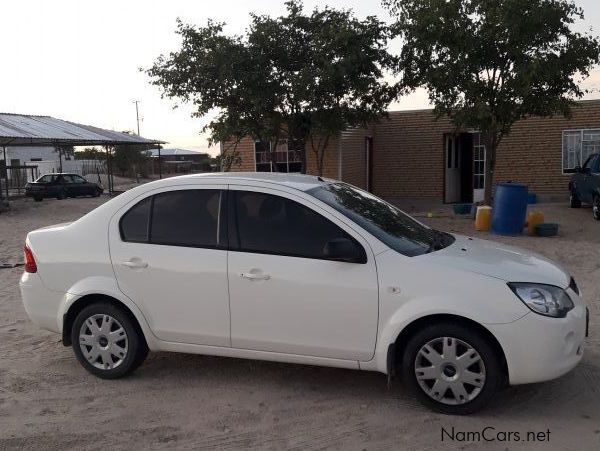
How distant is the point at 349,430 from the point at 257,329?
3.19 ft

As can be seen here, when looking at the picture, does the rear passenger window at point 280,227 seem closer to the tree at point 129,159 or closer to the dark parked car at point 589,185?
the dark parked car at point 589,185

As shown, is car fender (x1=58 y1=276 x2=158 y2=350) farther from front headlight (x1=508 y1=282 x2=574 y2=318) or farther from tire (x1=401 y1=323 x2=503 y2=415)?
front headlight (x1=508 y1=282 x2=574 y2=318)

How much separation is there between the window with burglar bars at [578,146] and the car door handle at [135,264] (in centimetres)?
1842

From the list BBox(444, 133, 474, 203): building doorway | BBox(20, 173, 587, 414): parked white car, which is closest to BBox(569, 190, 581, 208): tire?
BBox(444, 133, 474, 203): building doorway

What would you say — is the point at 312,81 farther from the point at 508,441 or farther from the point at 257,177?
the point at 508,441

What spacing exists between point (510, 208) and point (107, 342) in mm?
9714

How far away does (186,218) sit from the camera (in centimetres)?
464

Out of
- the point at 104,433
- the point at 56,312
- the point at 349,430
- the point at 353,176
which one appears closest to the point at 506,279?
the point at 349,430

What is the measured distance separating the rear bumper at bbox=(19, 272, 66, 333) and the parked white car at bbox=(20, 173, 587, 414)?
1 cm

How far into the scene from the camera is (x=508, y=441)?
12.0 feet

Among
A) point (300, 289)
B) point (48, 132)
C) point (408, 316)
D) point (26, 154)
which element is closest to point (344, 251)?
point (300, 289)

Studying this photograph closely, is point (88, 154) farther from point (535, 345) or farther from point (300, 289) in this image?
point (535, 345)

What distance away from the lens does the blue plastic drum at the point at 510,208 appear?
12.4m

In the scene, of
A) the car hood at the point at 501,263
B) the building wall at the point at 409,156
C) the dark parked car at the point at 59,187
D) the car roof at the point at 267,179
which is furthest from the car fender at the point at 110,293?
the dark parked car at the point at 59,187
